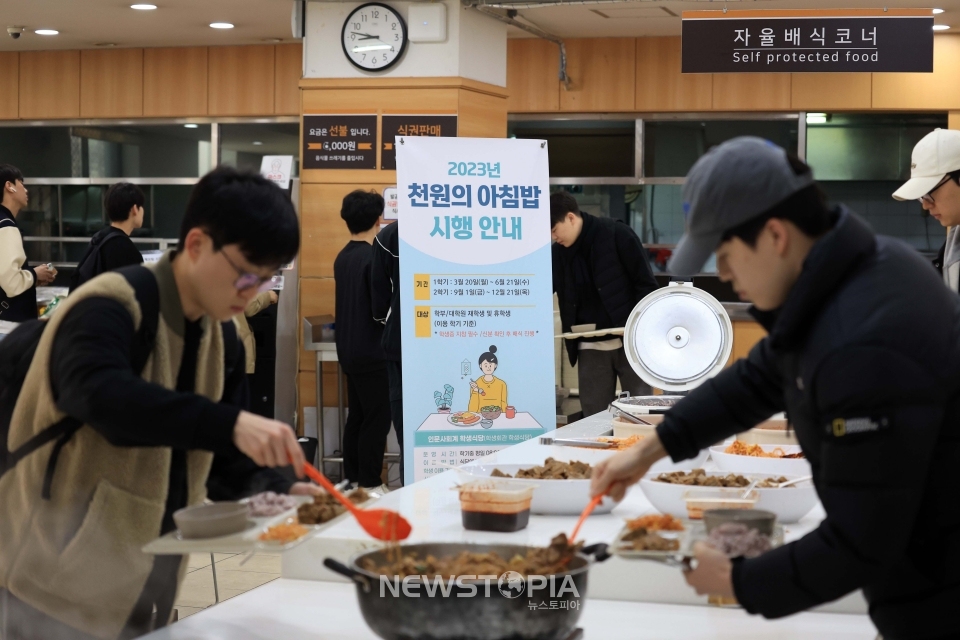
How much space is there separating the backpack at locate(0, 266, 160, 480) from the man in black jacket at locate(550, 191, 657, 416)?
12.0ft

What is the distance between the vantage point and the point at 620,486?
1.77 metres

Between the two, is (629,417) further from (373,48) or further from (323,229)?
(373,48)

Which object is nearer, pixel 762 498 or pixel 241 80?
pixel 762 498

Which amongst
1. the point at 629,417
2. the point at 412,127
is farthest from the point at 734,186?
the point at 412,127

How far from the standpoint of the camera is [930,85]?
8250 millimetres

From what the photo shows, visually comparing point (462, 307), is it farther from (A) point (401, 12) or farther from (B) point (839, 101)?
(B) point (839, 101)

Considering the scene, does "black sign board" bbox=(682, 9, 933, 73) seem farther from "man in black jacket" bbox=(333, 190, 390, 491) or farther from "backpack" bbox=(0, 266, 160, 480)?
"backpack" bbox=(0, 266, 160, 480)

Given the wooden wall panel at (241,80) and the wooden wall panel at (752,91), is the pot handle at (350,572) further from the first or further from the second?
the wooden wall panel at (241,80)

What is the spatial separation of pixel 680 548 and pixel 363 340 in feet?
14.4

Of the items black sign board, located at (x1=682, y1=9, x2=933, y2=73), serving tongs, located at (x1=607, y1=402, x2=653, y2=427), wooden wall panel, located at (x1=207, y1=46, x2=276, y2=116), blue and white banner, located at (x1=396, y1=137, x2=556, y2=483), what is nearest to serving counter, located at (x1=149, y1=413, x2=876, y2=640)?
serving tongs, located at (x1=607, y1=402, x2=653, y2=427)

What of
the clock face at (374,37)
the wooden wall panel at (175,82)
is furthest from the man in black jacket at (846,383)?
the wooden wall panel at (175,82)

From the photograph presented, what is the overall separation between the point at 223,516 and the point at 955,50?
8168mm

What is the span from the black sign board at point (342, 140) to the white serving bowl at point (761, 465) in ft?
15.6

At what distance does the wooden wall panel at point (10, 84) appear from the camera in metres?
9.66
